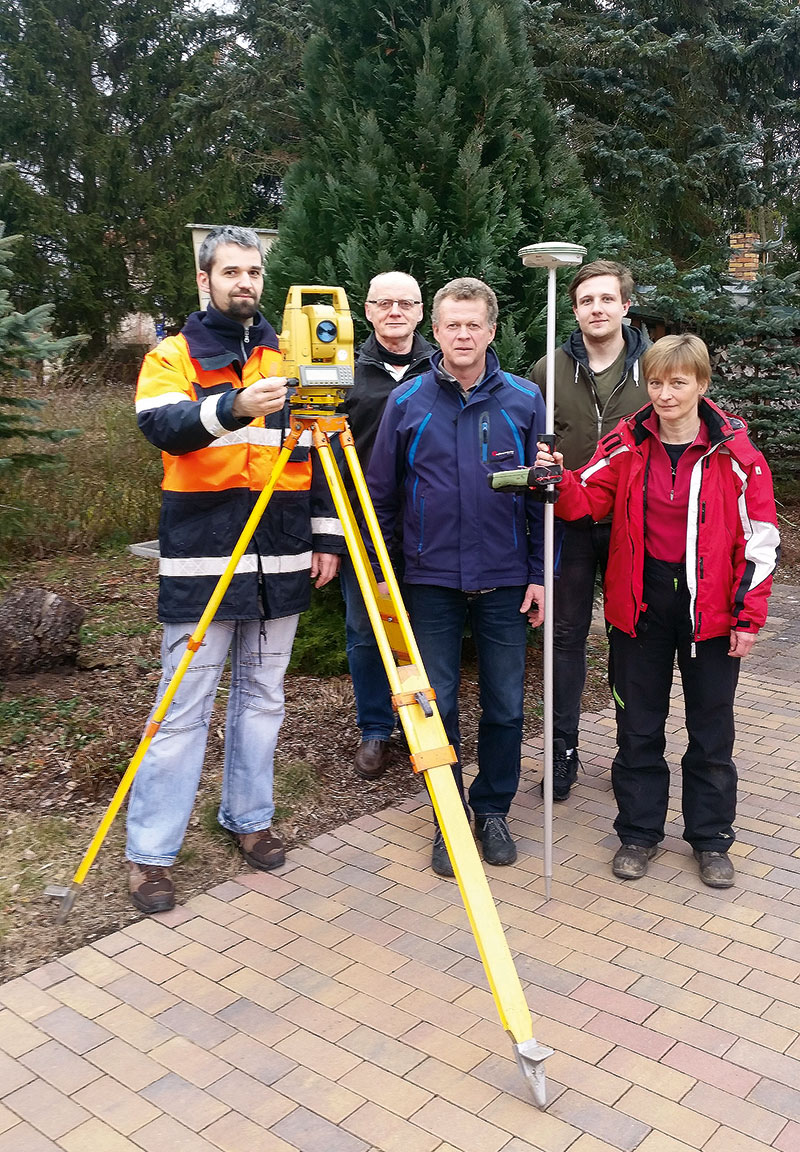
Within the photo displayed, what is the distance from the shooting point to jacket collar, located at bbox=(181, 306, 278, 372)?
3281 mm

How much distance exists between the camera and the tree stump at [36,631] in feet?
16.9

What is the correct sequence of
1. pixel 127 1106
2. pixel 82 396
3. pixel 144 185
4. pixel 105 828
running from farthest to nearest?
pixel 144 185, pixel 82 396, pixel 105 828, pixel 127 1106

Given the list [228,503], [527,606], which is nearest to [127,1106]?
[228,503]

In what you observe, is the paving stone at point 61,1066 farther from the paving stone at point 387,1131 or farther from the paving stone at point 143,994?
the paving stone at point 387,1131

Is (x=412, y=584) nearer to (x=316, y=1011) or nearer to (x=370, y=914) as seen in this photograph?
(x=370, y=914)

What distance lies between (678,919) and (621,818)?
1.55ft

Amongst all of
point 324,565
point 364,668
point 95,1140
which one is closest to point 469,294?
point 324,565

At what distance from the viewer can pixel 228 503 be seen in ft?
11.0

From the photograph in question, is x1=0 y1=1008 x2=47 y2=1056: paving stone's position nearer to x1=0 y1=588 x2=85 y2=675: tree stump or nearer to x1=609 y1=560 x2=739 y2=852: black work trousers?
x1=609 y1=560 x2=739 y2=852: black work trousers

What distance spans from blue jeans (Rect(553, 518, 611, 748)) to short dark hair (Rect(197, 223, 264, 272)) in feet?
5.56

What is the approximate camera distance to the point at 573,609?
13.9 ft

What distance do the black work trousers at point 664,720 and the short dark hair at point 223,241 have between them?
1.75 meters

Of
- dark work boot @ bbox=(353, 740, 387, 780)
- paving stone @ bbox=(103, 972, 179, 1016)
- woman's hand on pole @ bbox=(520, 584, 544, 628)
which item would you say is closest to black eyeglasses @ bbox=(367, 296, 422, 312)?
woman's hand on pole @ bbox=(520, 584, 544, 628)

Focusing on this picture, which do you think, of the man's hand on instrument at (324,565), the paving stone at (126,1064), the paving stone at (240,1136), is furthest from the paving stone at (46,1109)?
the man's hand on instrument at (324,565)
